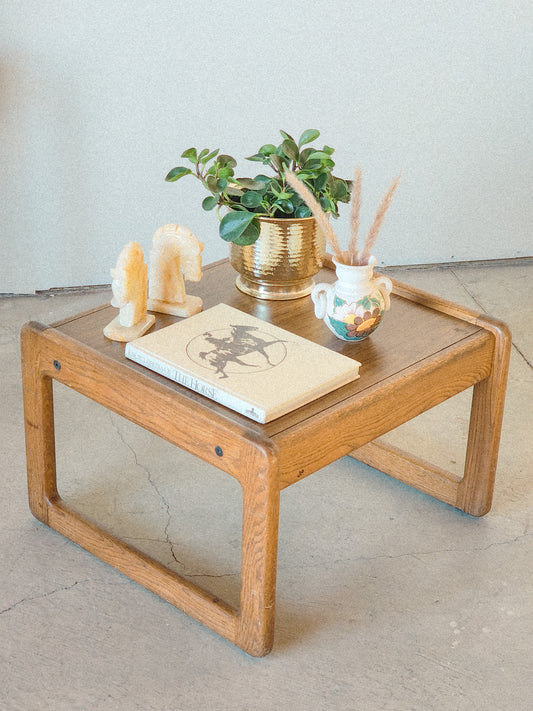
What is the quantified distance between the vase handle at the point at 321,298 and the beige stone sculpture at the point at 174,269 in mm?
178

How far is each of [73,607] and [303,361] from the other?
50 cm

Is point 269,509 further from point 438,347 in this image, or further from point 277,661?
point 438,347

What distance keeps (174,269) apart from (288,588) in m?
0.52

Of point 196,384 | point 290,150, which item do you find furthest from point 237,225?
point 196,384

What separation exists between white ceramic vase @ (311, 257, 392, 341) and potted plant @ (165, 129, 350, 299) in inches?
4.2

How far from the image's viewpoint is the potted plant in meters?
1.48

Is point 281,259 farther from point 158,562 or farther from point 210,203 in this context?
point 158,562

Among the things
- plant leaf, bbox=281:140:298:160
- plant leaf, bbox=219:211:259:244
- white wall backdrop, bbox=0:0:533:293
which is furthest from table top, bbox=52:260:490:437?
white wall backdrop, bbox=0:0:533:293

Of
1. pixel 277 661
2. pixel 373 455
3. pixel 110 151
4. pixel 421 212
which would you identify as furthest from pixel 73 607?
pixel 421 212

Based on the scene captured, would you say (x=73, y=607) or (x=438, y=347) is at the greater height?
(x=438, y=347)

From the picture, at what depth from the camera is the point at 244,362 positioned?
133 cm

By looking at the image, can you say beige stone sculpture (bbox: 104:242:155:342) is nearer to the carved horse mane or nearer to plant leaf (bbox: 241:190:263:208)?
the carved horse mane

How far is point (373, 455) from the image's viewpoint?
1757 millimetres

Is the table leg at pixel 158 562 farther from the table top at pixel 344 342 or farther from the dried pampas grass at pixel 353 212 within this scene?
the dried pampas grass at pixel 353 212
